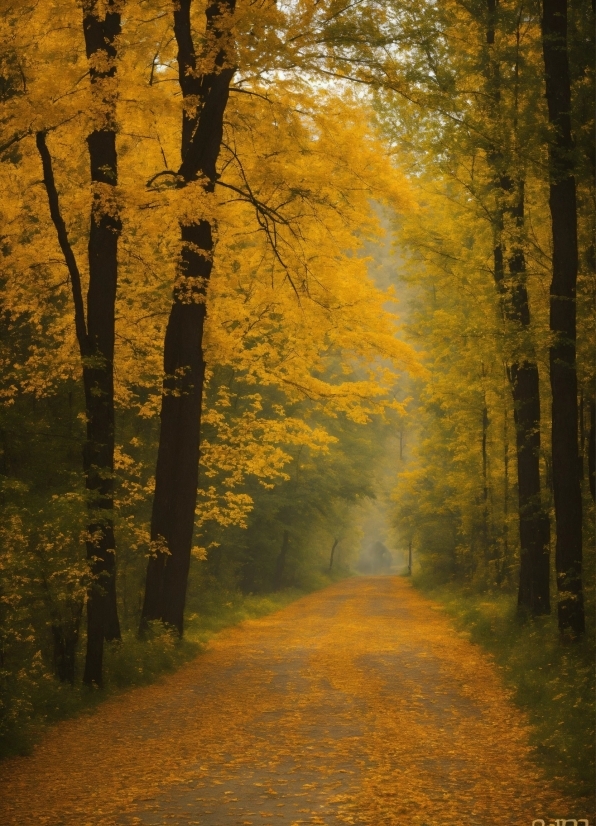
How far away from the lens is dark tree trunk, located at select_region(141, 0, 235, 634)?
581 inches

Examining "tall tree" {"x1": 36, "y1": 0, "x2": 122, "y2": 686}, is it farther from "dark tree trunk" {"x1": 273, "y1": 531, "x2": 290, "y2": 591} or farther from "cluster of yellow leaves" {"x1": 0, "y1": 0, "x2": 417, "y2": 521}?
"dark tree trunk" {"x1": 273, "y1": 531, "x2": 290, "y2": 591}

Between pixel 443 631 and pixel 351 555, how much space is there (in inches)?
2117

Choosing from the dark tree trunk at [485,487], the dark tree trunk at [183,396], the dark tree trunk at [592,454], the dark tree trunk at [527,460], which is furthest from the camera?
the dark tree trunk at [485,487]

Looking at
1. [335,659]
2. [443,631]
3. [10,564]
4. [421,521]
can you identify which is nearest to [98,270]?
[10,564]

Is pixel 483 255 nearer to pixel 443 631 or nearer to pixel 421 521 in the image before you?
pixel 443 631

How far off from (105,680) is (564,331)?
8.21 m

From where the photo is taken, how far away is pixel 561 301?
1260 centimetres

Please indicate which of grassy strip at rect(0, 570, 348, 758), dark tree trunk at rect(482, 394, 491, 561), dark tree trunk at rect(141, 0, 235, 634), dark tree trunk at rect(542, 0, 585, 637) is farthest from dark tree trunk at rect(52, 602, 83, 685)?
dark tree trunk at rect(482, 394, 491, 561)

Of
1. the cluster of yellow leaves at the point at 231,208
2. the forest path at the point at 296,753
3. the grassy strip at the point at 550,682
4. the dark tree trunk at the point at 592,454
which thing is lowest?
the forest path at the point at 296,753

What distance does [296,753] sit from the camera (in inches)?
341

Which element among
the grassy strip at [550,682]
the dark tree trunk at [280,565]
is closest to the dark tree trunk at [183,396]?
the grassy strip at [550,682]

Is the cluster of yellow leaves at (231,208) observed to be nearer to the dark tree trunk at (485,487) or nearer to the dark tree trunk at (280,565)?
the dark tree trunk at (485,487)

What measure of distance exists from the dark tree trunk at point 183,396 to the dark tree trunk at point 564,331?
17.8 feet

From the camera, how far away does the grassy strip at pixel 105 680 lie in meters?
9.17
